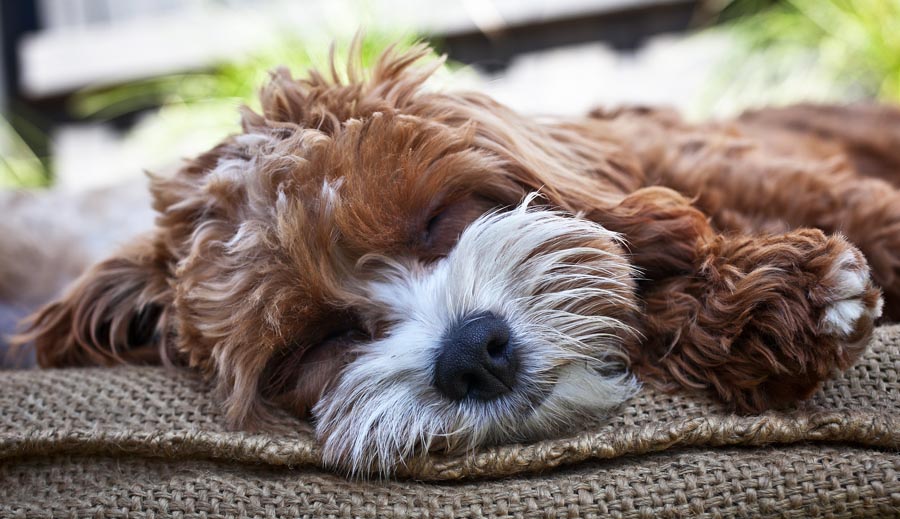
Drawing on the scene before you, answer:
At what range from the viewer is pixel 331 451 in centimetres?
220

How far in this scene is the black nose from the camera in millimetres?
2162

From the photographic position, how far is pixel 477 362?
85.4 inches

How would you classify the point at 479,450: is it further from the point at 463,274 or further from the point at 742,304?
the point at 742,304

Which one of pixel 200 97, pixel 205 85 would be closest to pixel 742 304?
pixel 200 97

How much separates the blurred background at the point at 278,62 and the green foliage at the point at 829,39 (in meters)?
0.01

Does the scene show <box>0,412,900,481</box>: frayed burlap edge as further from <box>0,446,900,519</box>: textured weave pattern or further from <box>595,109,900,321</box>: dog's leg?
<box>595,109,900,321</box>: dog's leg

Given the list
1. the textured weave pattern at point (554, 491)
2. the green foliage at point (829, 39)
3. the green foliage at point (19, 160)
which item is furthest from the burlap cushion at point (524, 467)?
the green foliage at point (19, 160)

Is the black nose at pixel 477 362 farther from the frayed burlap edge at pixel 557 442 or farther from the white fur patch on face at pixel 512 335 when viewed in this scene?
the frayed burlap edge at pixel 557 442

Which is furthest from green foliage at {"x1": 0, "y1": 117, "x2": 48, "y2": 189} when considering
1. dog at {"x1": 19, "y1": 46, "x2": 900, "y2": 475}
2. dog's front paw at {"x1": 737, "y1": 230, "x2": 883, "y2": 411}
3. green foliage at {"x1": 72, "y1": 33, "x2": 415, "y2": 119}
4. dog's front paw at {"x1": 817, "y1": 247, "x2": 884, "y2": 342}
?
dog's front paw at {"x1": 817, "y1": 247, "x2": 884, "y2": 342}

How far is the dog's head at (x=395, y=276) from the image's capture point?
221 cm

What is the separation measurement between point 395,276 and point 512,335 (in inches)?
16.7

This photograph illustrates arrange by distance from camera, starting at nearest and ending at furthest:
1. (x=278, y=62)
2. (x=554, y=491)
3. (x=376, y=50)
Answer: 1. (x=554, y=491)
2. (x=376, y=50)
3. (x=278, y=62)

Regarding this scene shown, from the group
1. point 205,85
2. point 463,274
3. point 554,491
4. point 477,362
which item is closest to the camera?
point 554,491

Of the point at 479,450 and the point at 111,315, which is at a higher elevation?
the point at 111,315
